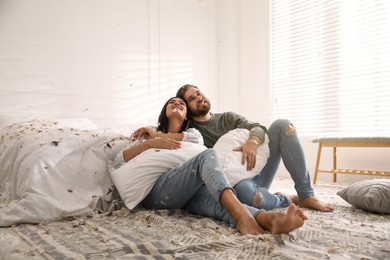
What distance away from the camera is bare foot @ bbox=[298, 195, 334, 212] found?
5.11ft

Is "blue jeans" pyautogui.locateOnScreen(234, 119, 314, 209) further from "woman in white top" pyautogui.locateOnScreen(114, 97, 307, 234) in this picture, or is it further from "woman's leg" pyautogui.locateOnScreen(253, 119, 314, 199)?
"woman in white top" pyautogui.locateOnScreen(114, 97, 307, 234)

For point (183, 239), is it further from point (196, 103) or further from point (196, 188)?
point (196, 103)

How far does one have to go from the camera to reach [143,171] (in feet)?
4.61

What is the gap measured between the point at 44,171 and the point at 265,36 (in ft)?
9.95

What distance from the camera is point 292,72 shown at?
144 inches

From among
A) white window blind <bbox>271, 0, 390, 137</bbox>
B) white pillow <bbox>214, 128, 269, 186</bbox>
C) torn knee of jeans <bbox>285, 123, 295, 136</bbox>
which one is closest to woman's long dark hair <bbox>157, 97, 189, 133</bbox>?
white pillow <bbox>214, 128, 269, 186</bbox>

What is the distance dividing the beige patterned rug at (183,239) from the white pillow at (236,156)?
0.23 meters

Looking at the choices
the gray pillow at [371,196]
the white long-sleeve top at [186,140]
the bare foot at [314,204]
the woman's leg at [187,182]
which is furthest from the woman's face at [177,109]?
the gray pillow at [371,196]

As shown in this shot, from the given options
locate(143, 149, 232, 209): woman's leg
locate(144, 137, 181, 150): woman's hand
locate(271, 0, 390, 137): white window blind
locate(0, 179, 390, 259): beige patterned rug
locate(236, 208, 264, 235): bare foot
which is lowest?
locate(0, 179, 390, 259): beige patterned rug

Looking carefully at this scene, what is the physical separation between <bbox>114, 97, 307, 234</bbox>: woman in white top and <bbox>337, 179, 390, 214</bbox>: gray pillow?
638mm

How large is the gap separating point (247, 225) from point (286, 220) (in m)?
0.13

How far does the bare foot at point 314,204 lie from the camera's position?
156 centimetres

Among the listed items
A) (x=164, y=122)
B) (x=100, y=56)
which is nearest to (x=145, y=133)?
(x=164, y=122)

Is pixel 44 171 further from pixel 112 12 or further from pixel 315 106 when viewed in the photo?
pixel 315 106
